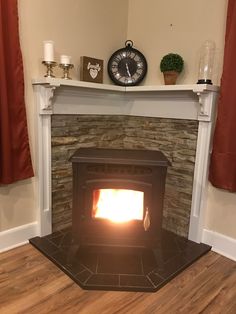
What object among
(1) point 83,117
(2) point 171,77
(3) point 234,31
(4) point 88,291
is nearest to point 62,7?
(1) point 83,117

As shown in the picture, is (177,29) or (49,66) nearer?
(49,66)

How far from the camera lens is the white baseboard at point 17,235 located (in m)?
2.02

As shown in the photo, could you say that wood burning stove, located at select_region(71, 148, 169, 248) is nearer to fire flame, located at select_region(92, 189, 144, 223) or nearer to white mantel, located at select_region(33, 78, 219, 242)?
fire flame, located at select_region(92, 189, 144, 223)

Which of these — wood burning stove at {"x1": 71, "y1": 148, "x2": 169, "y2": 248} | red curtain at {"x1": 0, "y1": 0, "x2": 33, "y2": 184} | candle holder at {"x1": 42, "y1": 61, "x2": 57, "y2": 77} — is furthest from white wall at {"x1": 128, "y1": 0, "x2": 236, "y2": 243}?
red curtain at {"x1": 0, "y1": 0, "x2": 33, "y2": 184}

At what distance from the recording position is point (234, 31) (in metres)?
1.81

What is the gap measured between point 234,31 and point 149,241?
155cm

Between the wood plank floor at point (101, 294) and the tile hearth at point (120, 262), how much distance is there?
0.15 feet

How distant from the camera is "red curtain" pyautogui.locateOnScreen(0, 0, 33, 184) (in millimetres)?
1763

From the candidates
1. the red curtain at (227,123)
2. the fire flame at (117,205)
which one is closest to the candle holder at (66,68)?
the fire flame at (117,205)

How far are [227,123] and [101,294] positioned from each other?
4.64 ft

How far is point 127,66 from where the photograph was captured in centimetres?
249

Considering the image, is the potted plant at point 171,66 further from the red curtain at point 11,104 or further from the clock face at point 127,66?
the red curtain at point 11,104

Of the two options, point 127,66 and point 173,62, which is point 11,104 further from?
point 173,62

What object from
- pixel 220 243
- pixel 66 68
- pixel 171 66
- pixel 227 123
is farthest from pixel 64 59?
pixel 220 243
